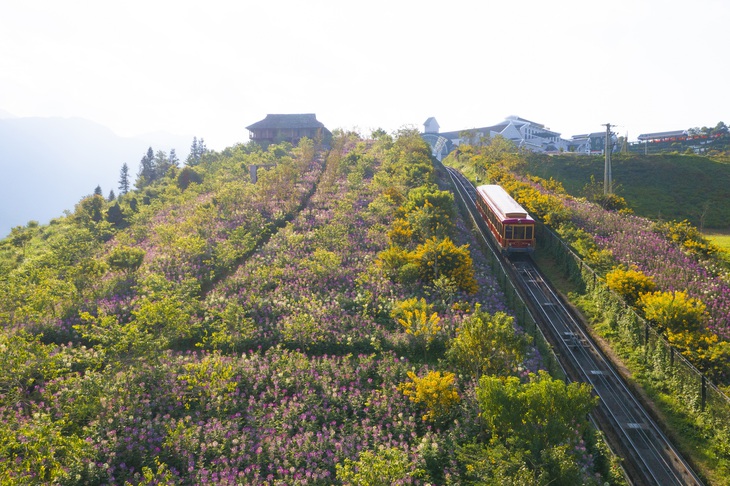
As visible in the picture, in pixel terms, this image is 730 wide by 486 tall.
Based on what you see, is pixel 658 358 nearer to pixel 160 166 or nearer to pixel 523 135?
A: pixel 160 166

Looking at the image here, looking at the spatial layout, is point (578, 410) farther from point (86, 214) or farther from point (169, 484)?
point (86, 214)

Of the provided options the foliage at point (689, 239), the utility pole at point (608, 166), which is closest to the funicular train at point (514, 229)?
the foliage at point (689, 239)

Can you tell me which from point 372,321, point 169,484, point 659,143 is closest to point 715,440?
point 372,321

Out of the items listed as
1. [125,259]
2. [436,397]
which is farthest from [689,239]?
[125,259]

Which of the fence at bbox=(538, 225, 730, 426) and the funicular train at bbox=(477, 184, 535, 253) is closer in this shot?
the fence at bbox=(538, 225, 730, 426)

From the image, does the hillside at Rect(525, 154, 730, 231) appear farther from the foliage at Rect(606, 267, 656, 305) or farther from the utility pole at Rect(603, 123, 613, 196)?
the foliage at Rect(606, 267, 656, 305)

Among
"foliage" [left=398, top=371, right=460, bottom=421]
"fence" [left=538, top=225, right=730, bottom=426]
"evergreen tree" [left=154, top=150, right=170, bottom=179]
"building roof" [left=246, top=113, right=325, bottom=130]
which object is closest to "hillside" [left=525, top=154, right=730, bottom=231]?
"fence" [left=538, top=225, right=730, bottom=426]
